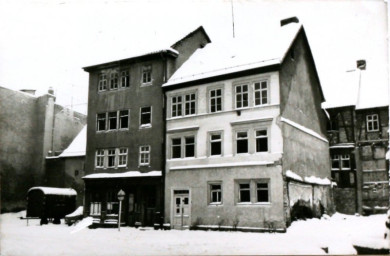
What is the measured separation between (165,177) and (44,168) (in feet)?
22.5

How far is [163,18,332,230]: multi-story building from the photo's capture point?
754 inches

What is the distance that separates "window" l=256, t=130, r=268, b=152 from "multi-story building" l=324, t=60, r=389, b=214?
15.1 feet

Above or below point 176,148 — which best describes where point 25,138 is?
above

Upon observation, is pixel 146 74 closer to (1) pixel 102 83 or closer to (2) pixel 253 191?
(1) pixel 102 83

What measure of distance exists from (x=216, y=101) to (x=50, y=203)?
12047mm

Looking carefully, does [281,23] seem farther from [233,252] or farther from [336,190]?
[233,252]

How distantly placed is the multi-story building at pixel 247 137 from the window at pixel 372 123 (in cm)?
297

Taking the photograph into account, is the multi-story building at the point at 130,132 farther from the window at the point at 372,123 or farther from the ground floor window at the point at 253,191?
the window at the point at 372,123

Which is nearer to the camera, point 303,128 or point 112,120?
point 303,128

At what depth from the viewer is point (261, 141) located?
19.6 m

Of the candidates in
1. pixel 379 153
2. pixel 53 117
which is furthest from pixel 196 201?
pixel 53 117

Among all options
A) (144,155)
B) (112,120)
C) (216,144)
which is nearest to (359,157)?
(216,144)

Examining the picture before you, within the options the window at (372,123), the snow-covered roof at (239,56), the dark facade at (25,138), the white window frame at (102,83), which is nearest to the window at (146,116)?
the snow-covered roof at (239,56)

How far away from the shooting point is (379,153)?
60.7ft
